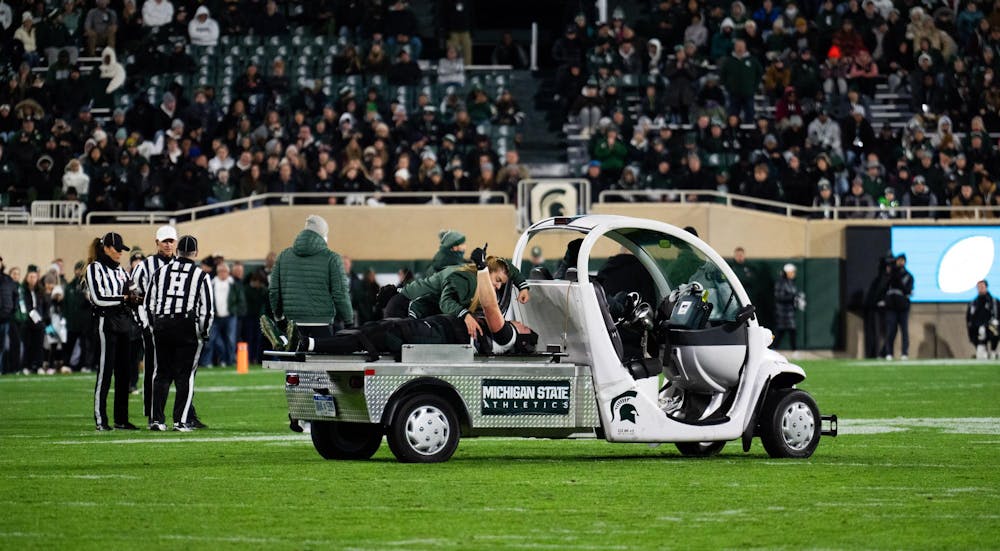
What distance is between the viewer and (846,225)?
36500mm

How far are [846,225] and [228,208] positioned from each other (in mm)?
11641

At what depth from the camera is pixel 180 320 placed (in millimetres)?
17609

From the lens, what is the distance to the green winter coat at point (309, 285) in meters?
16.4

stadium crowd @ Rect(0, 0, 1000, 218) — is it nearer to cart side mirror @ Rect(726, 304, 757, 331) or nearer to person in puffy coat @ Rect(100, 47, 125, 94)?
person in puffy coat @ Rect(100, 47, 125, 94)

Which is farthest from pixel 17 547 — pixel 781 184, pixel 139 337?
pixel 781 184

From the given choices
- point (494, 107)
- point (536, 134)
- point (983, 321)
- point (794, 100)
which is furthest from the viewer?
point (536, 134)

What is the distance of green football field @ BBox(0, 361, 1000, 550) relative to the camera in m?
9.75

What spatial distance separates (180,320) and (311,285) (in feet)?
5.95

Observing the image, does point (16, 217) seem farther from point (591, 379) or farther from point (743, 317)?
point (743, 317)

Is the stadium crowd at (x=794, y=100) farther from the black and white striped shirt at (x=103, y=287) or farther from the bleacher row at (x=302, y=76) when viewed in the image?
the black and white striped shirt at (x=103, y=287)

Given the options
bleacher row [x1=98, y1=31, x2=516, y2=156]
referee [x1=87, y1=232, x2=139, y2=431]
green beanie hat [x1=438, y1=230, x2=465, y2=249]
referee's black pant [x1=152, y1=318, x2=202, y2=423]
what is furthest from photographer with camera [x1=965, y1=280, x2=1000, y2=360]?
green beanie hat [x1=438, y1=230, x2=465, y2=249]

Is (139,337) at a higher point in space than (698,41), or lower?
lower

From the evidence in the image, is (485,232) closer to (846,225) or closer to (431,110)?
(431,110)

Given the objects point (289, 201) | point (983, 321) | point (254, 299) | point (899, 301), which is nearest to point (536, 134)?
point (289, 201)
